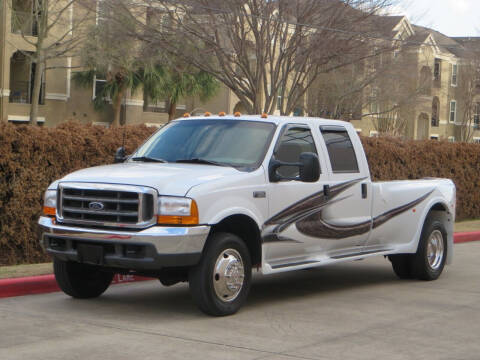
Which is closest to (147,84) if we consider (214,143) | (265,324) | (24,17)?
(24,17)

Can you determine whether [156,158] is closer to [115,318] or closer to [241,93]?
[115,318]

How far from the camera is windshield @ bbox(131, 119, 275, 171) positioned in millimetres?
9242

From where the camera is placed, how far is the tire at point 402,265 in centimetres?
1171

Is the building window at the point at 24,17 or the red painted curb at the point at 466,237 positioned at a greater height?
the building window at the point at 24,17

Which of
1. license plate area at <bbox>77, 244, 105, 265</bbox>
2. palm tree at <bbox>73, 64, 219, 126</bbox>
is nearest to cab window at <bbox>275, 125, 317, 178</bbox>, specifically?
license plate area at <bbox>77, 244, 105, 265</bbox>

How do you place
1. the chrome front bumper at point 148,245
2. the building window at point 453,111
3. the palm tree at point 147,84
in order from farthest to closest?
the building window at point 453,111
the palm tree at point 147,84
the chrome front bumper at point 148,245

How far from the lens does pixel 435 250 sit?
1188 cm

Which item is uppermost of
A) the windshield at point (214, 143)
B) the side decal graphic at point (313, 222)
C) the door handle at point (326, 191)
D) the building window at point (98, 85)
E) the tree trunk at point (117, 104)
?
the building window at point (98, 85)

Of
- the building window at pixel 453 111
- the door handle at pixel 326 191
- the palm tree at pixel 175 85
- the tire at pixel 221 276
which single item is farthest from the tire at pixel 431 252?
the building window at pixel 453 111

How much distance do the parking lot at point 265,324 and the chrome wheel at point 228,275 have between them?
0.26 meters

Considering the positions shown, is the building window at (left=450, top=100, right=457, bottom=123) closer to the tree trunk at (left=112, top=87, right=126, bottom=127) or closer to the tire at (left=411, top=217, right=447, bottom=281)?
the tree trunk at (left=112, top=87, right=126, bottom=127)

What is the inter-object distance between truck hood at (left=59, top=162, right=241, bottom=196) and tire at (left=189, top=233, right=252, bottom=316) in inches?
23.9

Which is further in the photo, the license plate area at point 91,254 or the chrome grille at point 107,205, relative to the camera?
the license plate area at point 91,254

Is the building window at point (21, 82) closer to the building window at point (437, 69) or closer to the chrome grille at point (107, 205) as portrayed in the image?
the chrome grille at point (107, 205)
